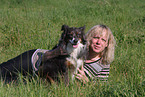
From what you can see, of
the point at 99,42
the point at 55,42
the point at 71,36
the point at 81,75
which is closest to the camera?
the point at 71,36

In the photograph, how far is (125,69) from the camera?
315 cm

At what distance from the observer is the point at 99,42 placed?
2779 mm

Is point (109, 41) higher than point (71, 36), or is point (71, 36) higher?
point (71, 36)

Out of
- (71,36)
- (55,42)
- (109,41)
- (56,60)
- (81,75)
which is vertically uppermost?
(71,36)

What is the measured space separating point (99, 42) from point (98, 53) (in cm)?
30

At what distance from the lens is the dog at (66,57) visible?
2430 millimetres

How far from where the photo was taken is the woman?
9.23 feet

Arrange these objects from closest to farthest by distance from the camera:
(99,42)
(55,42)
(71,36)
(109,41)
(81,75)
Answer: (71,36), (81,75), (99,42), (109,41), (55,42)

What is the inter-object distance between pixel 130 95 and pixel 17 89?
154cm

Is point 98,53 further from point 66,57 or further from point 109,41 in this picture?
point 66,57

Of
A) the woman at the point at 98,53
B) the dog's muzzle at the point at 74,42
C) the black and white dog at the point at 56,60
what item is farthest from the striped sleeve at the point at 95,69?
the dog's muzzle at the point at 74,42

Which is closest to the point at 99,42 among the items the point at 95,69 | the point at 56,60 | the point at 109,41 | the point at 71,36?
the point at 109,41

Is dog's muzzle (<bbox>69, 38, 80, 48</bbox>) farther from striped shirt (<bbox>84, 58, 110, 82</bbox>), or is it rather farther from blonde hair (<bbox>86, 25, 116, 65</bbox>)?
striped shirt (<bbox>84, 58, 110, 82</bbox>)

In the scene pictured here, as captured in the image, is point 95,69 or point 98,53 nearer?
point 95,69
